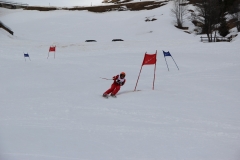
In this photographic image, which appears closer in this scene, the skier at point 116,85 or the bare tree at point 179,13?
the skier at point 116,85

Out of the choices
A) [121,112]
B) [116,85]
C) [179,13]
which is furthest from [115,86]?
[179,13]

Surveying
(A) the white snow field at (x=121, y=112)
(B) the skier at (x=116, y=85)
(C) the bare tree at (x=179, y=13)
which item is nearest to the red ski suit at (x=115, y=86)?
(B) the skier at (x=116, y=85)

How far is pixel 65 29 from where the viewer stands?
5131 cm

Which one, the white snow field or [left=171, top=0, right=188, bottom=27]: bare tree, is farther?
[left=171, top=0, right=188, bottom=27]: bare tree

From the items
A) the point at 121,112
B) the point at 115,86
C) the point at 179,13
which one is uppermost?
the point at 179,13

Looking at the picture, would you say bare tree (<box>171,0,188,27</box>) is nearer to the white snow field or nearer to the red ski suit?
the white snow field

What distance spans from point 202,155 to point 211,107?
403cm

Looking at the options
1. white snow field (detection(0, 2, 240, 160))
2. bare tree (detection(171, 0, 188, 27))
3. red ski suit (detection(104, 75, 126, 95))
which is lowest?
white snow field (detection(0, 2, 240, 160))

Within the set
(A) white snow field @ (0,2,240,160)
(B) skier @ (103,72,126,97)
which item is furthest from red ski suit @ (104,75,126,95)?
(A) white snow field @ (0,2,240,160)

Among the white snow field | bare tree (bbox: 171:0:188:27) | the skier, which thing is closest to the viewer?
the white snow field

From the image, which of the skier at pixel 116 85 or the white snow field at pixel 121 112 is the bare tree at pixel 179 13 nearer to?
the white snow field at pixel 121 112

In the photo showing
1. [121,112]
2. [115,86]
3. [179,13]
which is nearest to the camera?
[121,112]

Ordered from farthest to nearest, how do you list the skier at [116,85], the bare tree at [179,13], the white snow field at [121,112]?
the bare tree at [179,13] → the skier at [116,85] → the white snow field at [121,112]

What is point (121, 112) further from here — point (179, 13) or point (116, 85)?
point (179, 13)
